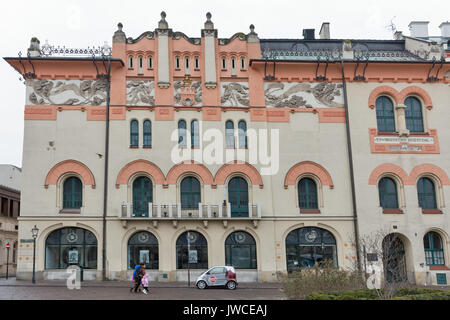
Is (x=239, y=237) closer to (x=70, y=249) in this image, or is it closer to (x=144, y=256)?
(x=144, y=256)

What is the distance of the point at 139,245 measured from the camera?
3103cm

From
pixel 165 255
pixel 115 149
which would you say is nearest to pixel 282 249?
pixel 165 255

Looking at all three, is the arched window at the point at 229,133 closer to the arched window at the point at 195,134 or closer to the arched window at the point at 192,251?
the arched window at the point at 195,134

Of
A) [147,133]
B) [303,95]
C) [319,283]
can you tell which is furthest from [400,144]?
[147,133]

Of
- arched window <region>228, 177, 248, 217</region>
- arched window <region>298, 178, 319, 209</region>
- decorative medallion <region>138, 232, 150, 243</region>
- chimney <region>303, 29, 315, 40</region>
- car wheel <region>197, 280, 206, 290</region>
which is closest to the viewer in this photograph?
car wheel <region>197, 280, 206, 290</region>

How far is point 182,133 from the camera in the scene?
32531mm

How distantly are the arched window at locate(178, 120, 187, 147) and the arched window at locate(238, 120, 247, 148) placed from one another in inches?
147

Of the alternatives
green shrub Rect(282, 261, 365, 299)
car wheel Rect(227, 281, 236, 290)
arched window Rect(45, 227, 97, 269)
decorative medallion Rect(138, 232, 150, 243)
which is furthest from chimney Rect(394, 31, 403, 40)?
arched window Rect(45, 227, 97, 269)

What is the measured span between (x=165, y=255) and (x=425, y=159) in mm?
18792

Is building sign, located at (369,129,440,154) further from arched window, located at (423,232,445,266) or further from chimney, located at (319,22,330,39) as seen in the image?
chimney, located at (319,22,330,39)

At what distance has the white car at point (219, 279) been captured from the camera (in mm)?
26547

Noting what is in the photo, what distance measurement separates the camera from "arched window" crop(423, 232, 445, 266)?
32.1 meters

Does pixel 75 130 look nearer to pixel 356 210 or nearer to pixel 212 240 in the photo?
pixel 212 240

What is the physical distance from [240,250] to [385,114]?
14042 mm
